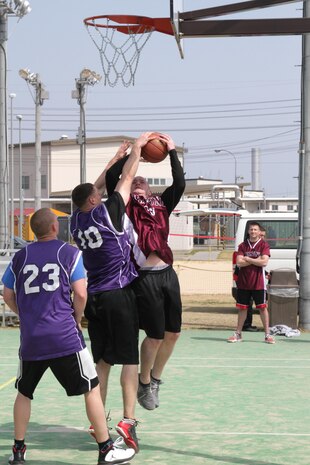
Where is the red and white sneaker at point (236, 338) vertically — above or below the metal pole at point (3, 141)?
below

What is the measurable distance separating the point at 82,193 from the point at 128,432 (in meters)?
1.78

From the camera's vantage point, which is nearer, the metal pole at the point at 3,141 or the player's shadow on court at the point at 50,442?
the player's shadow on court at the point at 50,442

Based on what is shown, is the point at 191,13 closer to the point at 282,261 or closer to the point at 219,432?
the point at 219,432

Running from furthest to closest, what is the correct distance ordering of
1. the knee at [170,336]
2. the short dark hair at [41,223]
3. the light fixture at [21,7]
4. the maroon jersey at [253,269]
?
the light fixture at [21,7] → the maroon jersey at [253,269] → the knee at [170,336] → the short dark hair at [41,223]

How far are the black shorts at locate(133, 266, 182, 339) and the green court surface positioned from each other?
2.95 feet

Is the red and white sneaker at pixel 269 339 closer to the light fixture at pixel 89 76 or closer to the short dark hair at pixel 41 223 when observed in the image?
the short dark hair at pixel 41 223

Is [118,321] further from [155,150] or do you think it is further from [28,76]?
[28,76]

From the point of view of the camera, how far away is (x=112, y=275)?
6.93m

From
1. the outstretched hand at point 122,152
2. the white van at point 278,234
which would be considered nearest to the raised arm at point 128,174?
the outstretched hand at point 122,152

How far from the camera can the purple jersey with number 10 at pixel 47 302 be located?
6.15m

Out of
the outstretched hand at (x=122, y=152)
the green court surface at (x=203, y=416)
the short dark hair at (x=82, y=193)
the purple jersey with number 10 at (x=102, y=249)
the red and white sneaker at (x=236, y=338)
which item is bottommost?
the red and white sneaker at (x=236, y=338)

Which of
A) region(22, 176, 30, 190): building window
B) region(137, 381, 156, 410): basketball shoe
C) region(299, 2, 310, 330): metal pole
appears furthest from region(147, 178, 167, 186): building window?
region(137, 381, 156, 410): basketball shoe

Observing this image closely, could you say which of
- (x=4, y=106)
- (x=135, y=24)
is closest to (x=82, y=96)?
(x=4, y=106)

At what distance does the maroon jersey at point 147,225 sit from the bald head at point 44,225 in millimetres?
1089
